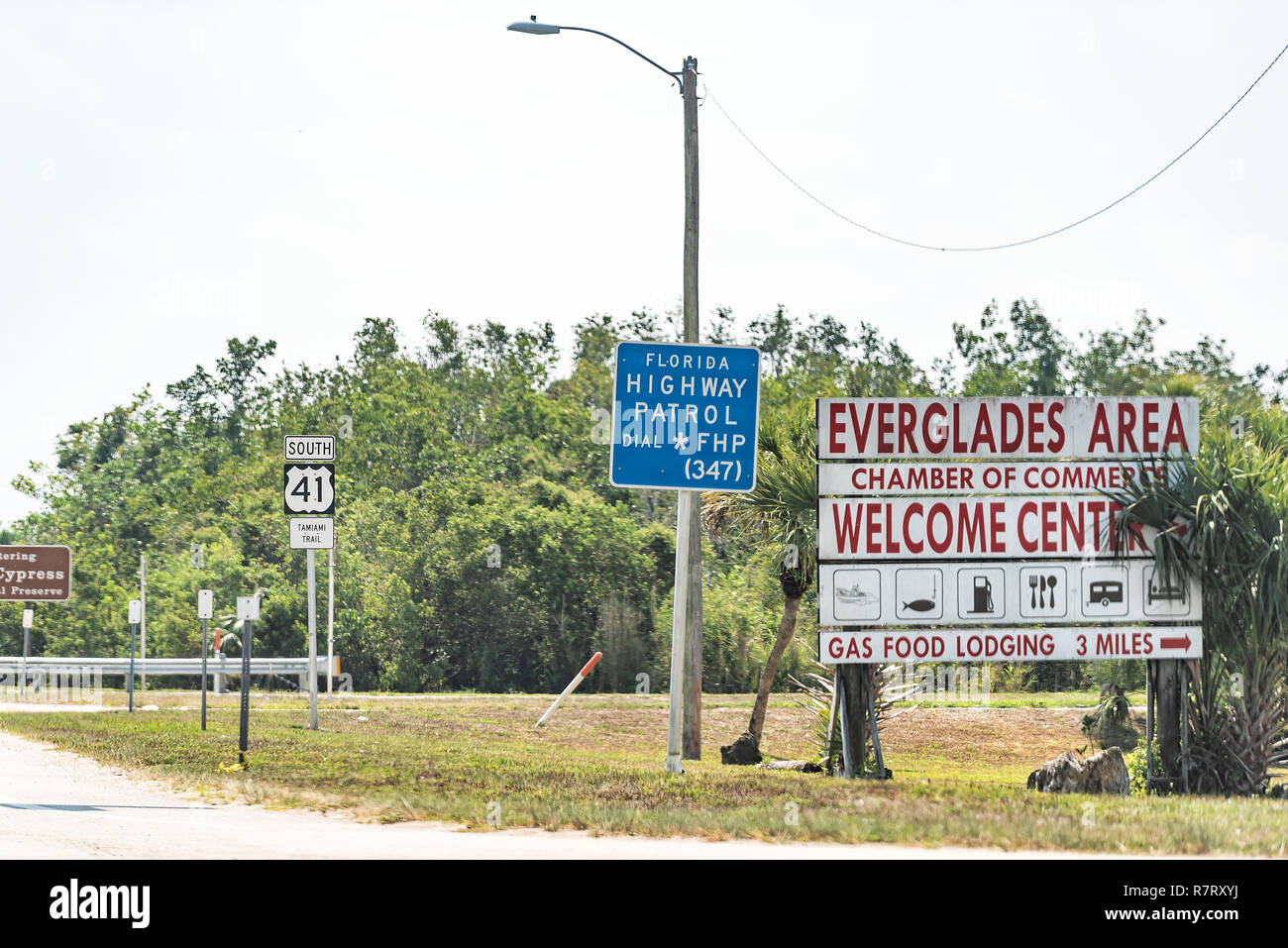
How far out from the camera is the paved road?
9625 millimetres

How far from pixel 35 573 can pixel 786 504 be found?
94.1 feet

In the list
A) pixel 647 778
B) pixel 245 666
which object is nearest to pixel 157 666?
pixel 245 666

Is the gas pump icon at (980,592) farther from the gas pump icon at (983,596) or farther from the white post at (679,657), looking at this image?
the white post at (679,657)

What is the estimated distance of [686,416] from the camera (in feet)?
50.8

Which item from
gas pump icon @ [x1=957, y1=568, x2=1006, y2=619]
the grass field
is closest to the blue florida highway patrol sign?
gas pump icon @ [x1=957, y1=568, x2=1006, y2=619]

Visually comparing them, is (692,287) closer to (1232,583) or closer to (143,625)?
(1232,583)

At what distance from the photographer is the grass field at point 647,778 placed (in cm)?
1053

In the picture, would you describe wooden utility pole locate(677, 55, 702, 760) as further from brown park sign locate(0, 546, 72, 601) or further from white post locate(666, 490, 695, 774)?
brown park sign locate(0, 546, 72, 601)

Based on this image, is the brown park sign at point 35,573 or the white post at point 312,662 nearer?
the white post at point 312,662

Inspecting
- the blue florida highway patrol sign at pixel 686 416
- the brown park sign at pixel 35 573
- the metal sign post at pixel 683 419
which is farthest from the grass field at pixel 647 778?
the brown park sign at pixel 35 573

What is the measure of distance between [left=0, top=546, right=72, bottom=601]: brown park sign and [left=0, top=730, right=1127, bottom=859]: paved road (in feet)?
92.2

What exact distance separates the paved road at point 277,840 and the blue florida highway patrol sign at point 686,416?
5.41 m

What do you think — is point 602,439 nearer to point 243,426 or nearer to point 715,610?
point 715,610

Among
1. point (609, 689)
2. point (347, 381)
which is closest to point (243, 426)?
point (347, 381)
